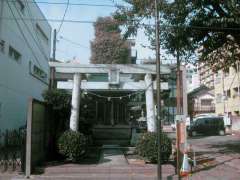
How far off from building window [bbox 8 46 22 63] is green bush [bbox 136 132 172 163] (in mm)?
12430

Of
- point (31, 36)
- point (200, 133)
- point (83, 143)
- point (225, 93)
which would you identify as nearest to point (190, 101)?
point (225, 93)

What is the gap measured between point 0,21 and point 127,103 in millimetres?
9420

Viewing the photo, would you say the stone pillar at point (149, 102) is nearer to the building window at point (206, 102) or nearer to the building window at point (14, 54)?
the building window at point (14, 54)

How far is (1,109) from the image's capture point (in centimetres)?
2439

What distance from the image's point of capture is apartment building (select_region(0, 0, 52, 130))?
81.3 ft

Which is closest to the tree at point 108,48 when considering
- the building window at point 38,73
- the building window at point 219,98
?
the building window at point 38,73

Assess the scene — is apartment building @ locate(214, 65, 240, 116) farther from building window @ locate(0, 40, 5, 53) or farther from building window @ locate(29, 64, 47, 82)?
building window @ locate(0, 40, 5, 53)

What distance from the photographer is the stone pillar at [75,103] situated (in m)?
18.6

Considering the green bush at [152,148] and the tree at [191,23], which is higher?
the tree at [191,23]

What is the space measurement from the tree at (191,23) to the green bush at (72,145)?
625 cm

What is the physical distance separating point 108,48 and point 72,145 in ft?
118

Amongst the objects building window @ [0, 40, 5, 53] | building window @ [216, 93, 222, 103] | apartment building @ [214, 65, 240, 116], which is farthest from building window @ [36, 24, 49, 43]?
building window @ [216, 93, 222, 103]

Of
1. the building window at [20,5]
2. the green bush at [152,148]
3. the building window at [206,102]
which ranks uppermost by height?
the building window at [20,5]

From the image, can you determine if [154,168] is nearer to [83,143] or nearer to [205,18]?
[83,143]
